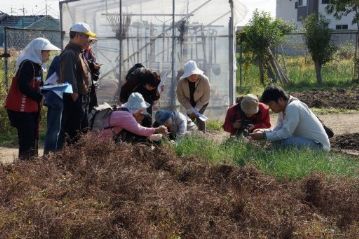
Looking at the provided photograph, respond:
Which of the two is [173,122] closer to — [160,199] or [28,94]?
[28,94]

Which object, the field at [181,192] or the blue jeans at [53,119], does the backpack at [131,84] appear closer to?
the blue jeans at [53,119]

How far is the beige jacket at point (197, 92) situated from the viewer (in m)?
9.75

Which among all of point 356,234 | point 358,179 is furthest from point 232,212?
point 358,179

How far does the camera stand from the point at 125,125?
7.39 meters

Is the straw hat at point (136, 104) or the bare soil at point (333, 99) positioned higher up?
the straw hat at point (136, 104)

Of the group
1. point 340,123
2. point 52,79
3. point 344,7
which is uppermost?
point 344,7

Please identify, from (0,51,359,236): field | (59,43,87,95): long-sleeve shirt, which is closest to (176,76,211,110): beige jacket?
(59,43,87,95): long-sleeve shirt

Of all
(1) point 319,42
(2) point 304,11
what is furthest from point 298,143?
(2) point 304,11

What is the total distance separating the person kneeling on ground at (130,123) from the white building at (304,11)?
4520 cm

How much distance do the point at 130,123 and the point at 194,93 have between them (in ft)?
8.62

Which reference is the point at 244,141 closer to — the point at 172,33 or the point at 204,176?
the point at 204,176

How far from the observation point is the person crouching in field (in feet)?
26.3

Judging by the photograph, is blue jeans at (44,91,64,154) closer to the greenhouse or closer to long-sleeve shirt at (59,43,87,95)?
long-sleeve shirt at (59,43,87,95)

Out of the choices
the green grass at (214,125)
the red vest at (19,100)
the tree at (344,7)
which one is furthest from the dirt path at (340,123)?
the tree at (344,7)
